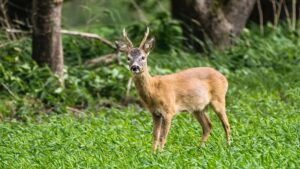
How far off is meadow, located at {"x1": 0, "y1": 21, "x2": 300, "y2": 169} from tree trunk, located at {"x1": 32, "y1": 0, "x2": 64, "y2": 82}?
19cm

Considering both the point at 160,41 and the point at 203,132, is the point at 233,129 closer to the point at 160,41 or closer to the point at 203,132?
the point at 203,132

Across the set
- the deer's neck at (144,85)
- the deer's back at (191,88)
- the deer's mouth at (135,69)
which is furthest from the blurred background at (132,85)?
the deer's mouth at (135,69)

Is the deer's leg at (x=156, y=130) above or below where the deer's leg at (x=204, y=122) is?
above

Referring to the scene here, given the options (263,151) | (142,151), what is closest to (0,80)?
(142,151)

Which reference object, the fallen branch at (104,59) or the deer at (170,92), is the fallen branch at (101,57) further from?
the deer at (170,92)

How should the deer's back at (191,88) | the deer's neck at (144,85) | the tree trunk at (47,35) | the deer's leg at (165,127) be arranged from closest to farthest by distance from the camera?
the deer's leg at (165,127) < the deer's neck at (144,85) < the deer's back at (191,88) < the tree trunk at (47,35)

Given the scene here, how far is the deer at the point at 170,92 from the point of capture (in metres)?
10.0

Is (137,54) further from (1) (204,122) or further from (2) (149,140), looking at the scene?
(1) (204,122)

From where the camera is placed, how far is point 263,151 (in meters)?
8.98

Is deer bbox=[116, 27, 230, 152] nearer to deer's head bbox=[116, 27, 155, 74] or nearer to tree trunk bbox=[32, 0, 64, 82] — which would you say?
deer's head bbox=[116, 27, 155, 74]

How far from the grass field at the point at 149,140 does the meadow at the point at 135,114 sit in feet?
0.04

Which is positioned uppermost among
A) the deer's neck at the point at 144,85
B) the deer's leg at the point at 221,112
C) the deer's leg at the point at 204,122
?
the deer's neck at the point at 144,85

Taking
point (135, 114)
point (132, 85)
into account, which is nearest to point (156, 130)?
point (135, 114)

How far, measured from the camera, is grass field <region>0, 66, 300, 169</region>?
8.77m
